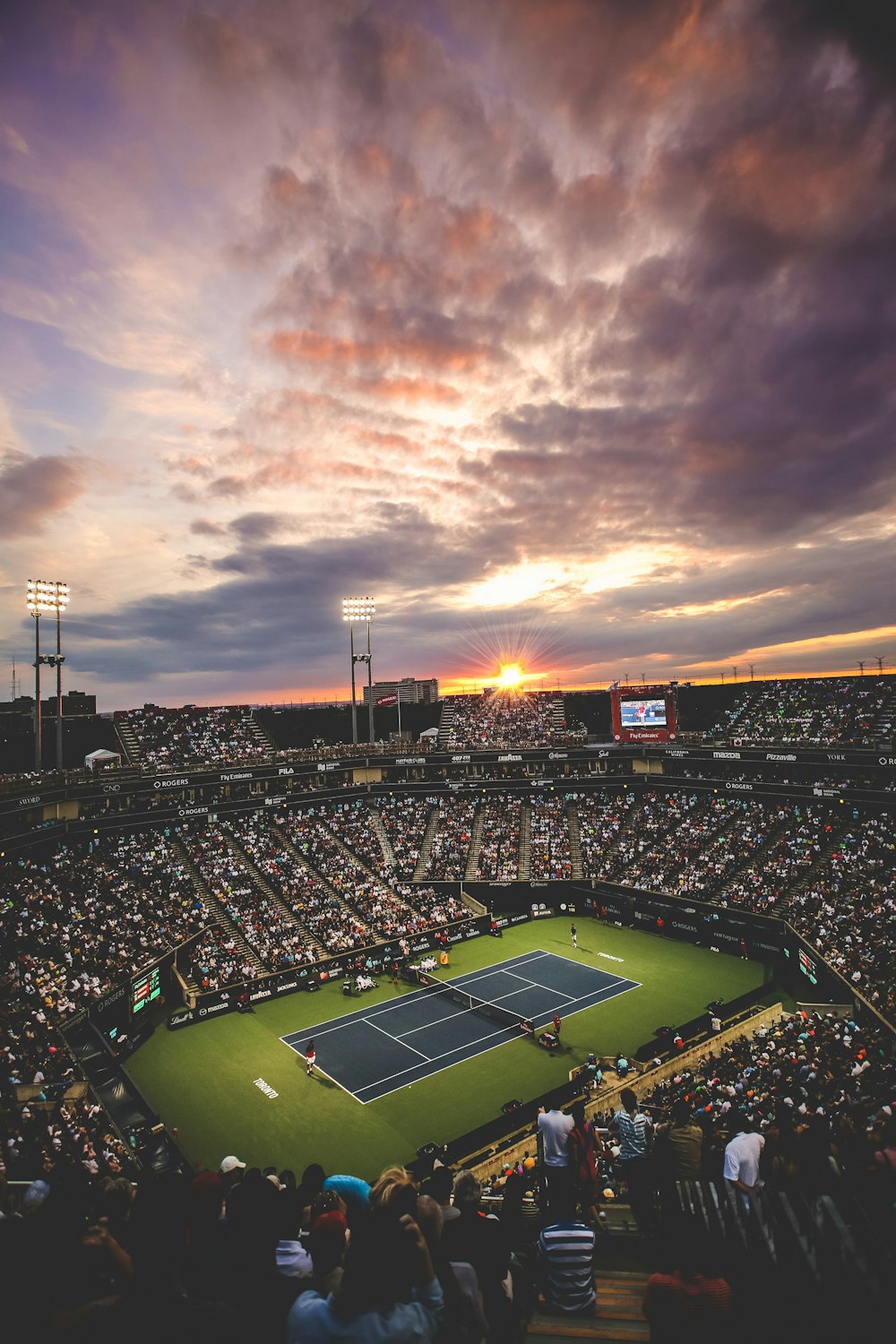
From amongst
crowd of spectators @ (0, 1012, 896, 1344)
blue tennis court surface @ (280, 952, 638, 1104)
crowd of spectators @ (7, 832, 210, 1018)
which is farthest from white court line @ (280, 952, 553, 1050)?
crowd of spectators @ (0, 1012, 896, 1344)

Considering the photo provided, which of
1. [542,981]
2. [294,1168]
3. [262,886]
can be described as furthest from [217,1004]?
[542,981]

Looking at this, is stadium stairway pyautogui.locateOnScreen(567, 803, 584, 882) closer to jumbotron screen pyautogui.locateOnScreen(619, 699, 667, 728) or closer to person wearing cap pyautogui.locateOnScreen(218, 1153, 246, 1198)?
jumbotron screen pyautogui.locateOnScreen(619, 699, 667, 728)

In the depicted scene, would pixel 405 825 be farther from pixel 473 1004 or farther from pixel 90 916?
pixel 90 916

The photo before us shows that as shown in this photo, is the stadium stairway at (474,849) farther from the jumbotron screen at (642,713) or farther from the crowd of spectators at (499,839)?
the jumbotron screen at (642,713)

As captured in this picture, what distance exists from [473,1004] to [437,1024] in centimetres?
255

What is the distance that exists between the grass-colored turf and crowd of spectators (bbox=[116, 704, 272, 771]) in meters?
24.2

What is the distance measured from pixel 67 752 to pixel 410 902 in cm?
3811

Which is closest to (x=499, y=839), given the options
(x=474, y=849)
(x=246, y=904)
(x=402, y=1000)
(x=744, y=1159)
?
(x=474, y=849)

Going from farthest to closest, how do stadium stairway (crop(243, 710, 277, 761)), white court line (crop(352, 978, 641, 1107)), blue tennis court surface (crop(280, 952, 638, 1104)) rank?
stadium stairway (crop(243, 710, 277, 761)), blue tennis court surface (crop(280, 952, 638, 1104)), white court line (crop(352, 978, 641, 1107))

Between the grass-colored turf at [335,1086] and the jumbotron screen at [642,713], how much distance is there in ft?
66.7

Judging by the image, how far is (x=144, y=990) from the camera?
3188 cm

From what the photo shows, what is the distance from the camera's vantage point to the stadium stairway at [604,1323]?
5.83 meters

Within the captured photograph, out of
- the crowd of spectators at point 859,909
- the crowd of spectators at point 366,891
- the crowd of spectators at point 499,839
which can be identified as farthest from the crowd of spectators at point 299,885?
the crowd of spectators at point 859,909

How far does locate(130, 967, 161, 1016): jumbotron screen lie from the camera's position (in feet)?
101
